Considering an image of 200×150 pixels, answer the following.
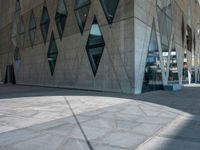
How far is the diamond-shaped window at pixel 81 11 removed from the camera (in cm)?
1989

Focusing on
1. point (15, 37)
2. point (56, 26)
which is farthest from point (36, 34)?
point (15, 37)

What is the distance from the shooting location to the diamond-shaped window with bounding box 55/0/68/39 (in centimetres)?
2264

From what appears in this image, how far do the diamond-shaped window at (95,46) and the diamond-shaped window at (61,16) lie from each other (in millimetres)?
4831

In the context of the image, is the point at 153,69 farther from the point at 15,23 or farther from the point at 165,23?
the point at 15,23

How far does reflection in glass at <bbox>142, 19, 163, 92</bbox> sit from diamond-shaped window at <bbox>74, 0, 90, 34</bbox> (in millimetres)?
6170

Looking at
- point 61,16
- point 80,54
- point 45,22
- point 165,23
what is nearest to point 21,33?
point 45,22

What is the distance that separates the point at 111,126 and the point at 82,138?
1.35 meters

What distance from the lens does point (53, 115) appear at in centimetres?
755

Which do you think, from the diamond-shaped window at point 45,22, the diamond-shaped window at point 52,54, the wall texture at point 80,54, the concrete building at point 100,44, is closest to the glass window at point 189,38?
the concrete building at point 100,44

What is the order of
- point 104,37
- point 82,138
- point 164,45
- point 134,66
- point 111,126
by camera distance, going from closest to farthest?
1. point 82,138
2. point 111,126
3. point 134,66
4. point 104,37
5. point 164,45

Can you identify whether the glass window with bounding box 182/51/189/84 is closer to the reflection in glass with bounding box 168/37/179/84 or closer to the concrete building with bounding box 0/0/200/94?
the concrete building with bounding box 0/0/200/94

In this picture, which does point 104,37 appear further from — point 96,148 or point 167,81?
point 96,148

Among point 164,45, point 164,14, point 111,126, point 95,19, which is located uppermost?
point 164,14

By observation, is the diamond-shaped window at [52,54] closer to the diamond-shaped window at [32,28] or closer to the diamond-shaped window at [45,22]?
the diamond-shaped window at [45,22]
